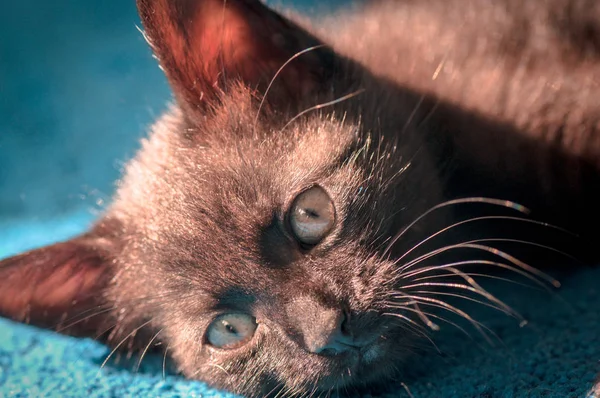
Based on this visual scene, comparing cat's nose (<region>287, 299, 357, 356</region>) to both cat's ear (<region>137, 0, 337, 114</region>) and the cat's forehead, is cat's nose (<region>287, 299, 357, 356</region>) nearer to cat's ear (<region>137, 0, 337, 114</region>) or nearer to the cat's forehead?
the cat's forehead

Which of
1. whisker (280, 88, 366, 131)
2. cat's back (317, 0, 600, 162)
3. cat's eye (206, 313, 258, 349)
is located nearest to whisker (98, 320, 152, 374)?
cat's eye (206, 313, 258, 349)

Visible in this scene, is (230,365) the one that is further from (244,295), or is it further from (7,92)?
(7,92)

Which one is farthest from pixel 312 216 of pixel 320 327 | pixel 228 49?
pixel 228 49

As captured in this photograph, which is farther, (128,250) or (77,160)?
(77,160)

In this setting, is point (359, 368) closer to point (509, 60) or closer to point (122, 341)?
point (122, 341)

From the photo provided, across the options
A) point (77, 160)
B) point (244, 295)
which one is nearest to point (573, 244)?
Result: point (244, 295)

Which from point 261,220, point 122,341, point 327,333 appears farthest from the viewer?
point 122,341

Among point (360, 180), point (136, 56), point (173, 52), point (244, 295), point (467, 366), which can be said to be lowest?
point (467, 366)
